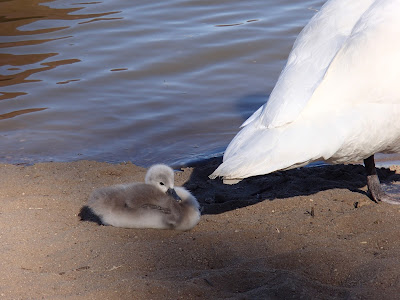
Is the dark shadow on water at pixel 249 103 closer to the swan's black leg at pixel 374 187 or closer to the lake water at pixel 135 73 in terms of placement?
the lake water at pixel 135 73

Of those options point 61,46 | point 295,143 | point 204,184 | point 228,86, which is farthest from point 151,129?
point 295,143

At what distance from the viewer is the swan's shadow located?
17.3ft

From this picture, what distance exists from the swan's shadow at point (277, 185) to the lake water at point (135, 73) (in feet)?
4.20

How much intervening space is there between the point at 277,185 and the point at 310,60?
1.52 m

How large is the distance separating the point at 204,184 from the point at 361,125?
2.07m

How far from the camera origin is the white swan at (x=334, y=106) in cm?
399

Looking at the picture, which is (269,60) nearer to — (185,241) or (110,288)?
(185,241)

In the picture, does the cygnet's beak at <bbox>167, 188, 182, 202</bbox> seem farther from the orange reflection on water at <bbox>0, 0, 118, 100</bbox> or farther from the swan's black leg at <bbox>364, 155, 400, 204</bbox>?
the orange reflection on water at <bbox>0, 0, 118, 100</bbox>

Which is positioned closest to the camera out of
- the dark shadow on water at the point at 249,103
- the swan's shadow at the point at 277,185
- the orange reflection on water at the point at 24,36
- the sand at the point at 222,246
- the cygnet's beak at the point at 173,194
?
the sand at the point at 222,246

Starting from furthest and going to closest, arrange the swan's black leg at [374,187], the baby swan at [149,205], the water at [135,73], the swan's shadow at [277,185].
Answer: the water at [135,73]
the swan's shadow at [277,185]
the swan's black leg at [374,187]
the baby swan at [149,205]

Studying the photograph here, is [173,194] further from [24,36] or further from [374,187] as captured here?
[24,36]

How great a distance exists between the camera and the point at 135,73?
9289mm

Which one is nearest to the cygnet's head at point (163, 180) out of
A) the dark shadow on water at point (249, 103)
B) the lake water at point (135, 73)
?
the lake water at point (135, 73)

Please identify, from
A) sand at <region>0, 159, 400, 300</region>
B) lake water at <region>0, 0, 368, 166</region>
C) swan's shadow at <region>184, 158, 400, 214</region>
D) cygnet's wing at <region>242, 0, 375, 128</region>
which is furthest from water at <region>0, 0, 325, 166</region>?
cygnet's wing at <region>242, 0, 375, 128</region>
